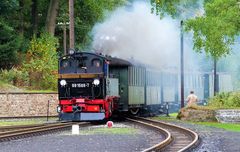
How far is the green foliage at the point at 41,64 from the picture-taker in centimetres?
4638

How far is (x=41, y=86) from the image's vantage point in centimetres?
4622

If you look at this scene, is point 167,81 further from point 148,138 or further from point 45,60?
point 148,138

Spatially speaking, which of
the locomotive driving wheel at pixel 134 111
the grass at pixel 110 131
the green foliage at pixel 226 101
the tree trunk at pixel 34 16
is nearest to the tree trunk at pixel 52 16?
the tree trunk at pixel 34 16

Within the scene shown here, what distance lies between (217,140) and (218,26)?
1060 centimetres

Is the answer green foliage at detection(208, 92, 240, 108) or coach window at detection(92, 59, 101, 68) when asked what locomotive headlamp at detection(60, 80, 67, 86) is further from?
green foliage at detection(208, 92, 240, 108)

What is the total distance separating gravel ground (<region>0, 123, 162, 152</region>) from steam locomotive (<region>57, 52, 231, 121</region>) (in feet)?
12.8

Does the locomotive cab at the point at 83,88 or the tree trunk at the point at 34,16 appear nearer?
the locomotive cab at the point at 83,88

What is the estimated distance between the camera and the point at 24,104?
37.8 metres

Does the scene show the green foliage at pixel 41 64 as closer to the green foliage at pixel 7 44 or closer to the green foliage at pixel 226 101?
the green foliage at pixel 7 44

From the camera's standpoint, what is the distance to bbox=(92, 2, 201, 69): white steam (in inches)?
1377

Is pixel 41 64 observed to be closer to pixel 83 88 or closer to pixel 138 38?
pixel 138 38

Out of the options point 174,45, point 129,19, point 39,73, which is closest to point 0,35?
point 39,73

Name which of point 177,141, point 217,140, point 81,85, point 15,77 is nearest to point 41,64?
point 15,77

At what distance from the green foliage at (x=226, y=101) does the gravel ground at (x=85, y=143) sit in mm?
9834
